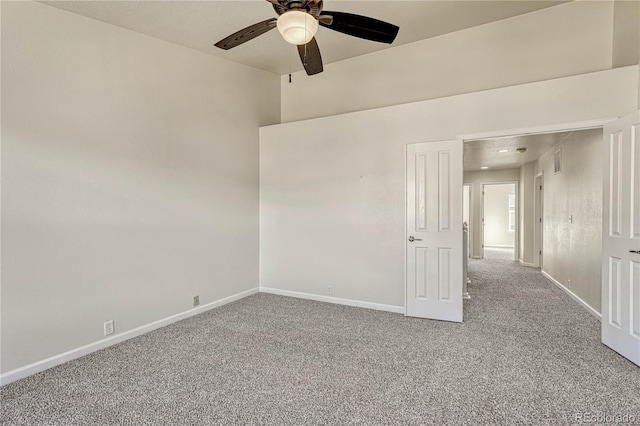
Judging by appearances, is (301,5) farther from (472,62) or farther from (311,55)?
(472,62)

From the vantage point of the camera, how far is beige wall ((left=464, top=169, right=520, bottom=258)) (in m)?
8.79

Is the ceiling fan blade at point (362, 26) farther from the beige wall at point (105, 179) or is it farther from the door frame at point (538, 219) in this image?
the door frame at point (538, 219)

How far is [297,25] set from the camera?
2.06 metres

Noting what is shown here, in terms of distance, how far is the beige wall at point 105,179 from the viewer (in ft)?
8.76

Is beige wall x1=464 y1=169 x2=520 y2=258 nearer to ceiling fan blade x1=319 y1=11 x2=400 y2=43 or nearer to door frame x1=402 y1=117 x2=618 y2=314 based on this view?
door frame x1=402 y1=117 x2=618 y2=314

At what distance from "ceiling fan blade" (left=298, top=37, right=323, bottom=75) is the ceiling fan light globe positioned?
28 centimetres

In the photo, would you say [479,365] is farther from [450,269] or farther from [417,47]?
[417,47]

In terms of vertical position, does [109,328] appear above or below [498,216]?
below

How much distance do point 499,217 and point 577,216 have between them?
277 inches

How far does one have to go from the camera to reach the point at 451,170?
3760mm

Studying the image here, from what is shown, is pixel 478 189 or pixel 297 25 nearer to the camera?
pixel 297 25

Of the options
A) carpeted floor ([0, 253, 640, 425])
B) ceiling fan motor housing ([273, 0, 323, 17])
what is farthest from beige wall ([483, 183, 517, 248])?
ceiling fan motor housing ([273, 0, 323, 17])

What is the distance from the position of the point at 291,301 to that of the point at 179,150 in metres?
2.50

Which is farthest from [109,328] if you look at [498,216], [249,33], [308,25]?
[498,216]
